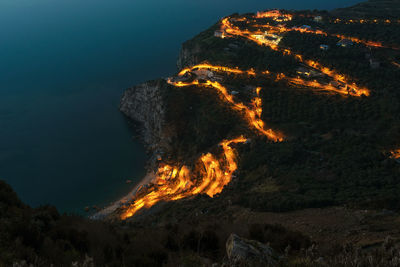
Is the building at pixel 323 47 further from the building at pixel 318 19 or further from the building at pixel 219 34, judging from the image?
the building at pixel 219 34

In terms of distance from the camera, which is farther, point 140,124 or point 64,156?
point 140,124

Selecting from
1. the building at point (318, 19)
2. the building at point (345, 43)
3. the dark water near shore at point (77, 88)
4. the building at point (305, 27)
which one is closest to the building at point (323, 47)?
the building at point (345, 43)

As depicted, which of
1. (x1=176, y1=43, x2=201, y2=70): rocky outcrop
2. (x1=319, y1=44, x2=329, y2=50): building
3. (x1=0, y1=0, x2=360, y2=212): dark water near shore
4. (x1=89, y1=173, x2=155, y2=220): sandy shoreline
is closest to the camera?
(x1=89, y1=173, x2=155, y2=220): sandy shoreline

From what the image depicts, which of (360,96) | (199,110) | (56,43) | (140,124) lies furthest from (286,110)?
(56,43)

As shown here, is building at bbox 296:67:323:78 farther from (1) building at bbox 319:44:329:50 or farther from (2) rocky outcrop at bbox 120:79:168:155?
(2) rocky outcrop at bbox 120:79:168:155

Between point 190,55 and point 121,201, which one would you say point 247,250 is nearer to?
point 121,201

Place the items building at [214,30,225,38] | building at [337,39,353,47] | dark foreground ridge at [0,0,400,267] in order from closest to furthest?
dark foreground ridge at [0,0,400,267], building at [337,39,353,47], building at [214,30,225,38]

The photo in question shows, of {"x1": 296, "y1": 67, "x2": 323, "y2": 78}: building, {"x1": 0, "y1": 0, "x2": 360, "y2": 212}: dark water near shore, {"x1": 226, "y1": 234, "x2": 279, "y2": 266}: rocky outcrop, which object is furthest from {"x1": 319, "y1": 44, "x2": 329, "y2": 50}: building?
{"x1": 226, "y1": 234, "x2": 279, "y2": 266}: rocky outcrop

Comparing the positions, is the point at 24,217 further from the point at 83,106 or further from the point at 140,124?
the point at 83,106
